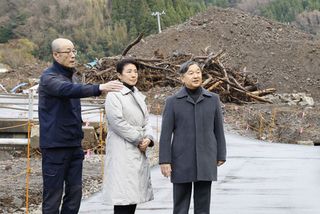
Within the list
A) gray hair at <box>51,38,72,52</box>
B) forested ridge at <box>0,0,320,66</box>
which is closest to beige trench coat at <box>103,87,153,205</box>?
gray hair at <box>51,38,72,52</box>

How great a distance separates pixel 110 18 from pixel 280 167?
108182 mm

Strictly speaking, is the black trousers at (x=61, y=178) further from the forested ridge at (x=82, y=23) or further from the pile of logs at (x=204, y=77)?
the forested ridge at (x=82, y=23)

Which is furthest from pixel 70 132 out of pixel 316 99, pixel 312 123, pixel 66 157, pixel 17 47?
Result: pixel 17 47

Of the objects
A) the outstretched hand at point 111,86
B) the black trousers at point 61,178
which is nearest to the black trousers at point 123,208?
the black trousers at point 61,178

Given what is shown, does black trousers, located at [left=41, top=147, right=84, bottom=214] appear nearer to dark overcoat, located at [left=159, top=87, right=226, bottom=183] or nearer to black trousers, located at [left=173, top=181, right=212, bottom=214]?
dark overcoat, located at [left=159, top=87, right=226, bottom=183]

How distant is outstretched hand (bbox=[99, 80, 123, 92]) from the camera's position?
6246mm

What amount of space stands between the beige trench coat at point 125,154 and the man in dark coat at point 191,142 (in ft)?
0.72

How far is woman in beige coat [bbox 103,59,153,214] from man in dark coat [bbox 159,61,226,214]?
0.68ft

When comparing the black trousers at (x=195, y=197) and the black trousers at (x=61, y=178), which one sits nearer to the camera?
the black trousers at (x=61, y=178)

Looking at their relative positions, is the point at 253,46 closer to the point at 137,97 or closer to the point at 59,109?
the point at 137,97

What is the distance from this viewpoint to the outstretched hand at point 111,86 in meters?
6.25

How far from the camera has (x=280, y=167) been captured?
14.0m

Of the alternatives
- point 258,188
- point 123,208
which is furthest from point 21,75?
point 123,208

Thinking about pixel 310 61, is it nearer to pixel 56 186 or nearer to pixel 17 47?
pixel 56 186
